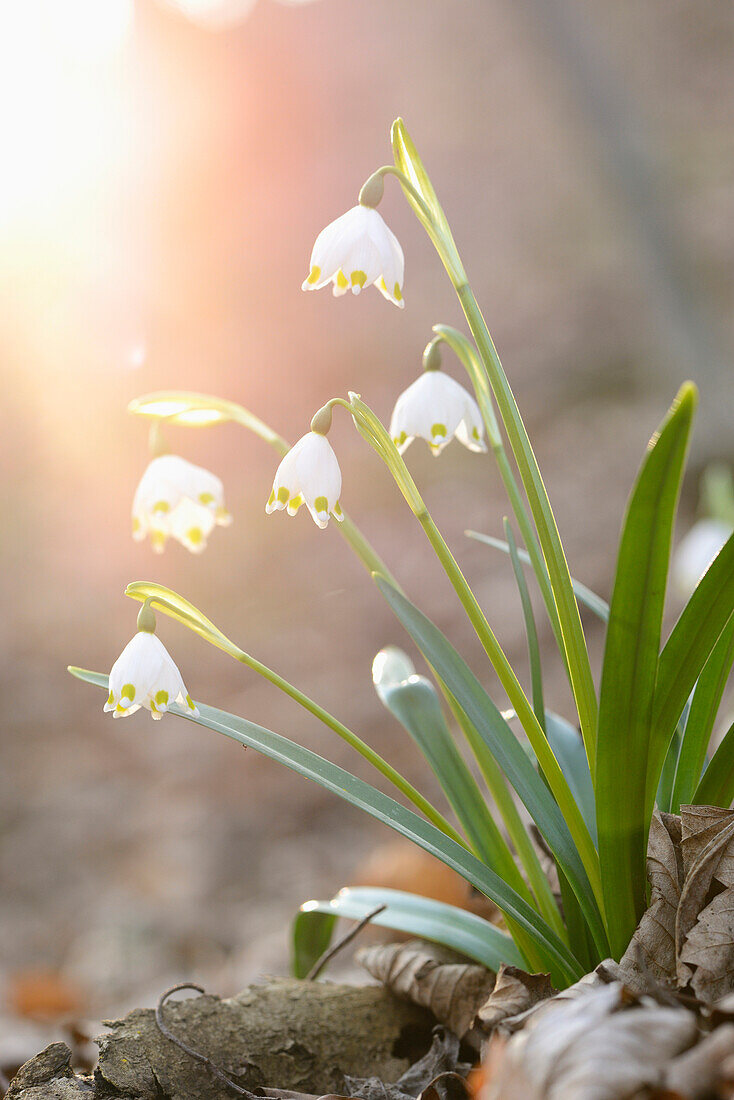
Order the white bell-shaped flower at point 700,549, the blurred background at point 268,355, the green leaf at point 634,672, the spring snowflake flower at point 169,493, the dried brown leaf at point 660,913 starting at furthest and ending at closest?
the blurred background at point 268,355 < the white bell-shaped flower at point 700,549 < the spring snowflake flower at point 169,493 < the dried brown leaf at point 660,913 < the green leaf at point 634,672

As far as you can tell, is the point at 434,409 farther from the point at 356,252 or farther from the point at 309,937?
the point at 309,937

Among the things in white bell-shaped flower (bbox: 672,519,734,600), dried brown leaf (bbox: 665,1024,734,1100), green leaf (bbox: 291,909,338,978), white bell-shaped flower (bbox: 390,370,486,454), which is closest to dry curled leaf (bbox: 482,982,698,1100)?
dried brown leaf (bbox: 665,1024,734,1100)

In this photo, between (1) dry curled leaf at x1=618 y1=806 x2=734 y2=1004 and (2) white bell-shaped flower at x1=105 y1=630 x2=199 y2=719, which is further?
(2) white bell-shaped flower at x1=105 y1=630 x2=199 y2=719

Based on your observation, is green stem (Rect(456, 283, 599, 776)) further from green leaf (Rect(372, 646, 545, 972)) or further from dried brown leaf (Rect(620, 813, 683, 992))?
green leaf (Rect(372, 646, 545, 972))

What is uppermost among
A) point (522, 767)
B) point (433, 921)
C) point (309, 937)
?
point (522, 767)

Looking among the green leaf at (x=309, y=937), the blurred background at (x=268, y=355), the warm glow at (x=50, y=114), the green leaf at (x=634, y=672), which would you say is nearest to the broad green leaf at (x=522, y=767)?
the green leaf at (x=634, y=672)

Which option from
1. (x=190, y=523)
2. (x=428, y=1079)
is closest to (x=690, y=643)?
(x=428, y=1079)

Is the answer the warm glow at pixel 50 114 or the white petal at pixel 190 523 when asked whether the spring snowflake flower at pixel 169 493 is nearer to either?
the white petal at pixel 190 523
